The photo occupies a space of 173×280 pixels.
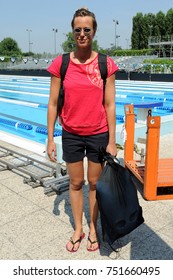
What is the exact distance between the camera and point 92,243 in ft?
8.73

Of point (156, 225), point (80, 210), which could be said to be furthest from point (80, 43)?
point (156, 225)

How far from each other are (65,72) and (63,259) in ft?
4.96

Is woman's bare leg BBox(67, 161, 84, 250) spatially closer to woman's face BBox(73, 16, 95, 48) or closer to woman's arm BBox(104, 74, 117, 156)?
woman's arm BBox(104, 74, 117, 156)

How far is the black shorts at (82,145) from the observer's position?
2.45m

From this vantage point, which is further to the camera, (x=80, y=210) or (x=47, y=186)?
(x=47, y=186)

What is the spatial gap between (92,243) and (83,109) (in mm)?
1184

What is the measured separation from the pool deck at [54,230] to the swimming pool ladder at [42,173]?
0.10 meters

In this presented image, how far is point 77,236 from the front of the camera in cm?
271

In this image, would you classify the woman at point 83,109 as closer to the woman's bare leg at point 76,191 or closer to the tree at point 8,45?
the woman's bare leg at point 76,191

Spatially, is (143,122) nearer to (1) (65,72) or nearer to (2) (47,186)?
(2) (47,186)

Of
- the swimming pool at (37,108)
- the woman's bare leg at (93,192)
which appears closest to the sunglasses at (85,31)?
the woman's bare leg at (93,192)

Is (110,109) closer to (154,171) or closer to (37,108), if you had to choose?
(154,171)

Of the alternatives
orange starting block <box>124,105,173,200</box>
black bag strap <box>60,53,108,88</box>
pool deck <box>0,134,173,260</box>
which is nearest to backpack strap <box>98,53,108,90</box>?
black bag strap <box>60,53,108,88</box>
